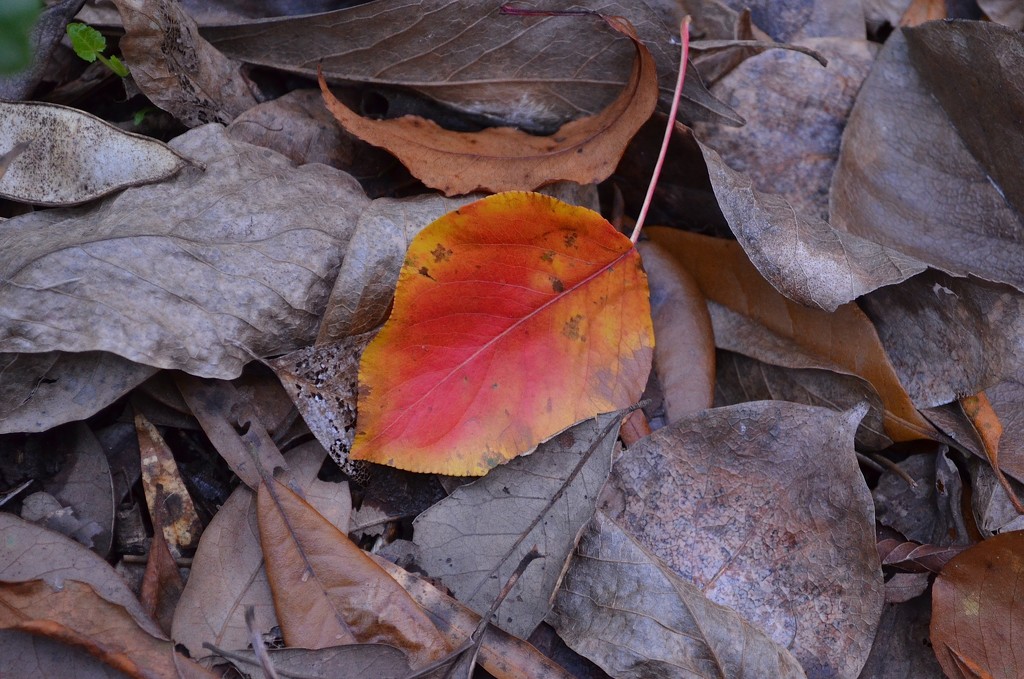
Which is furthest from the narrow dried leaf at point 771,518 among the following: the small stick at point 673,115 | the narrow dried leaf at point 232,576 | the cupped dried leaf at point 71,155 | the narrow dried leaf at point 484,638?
the cupped dried leaf at point 71,155

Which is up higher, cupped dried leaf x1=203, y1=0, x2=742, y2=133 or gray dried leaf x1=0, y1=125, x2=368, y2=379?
cupped dried leaf x1=203, y1=0, x2=742, y2=133

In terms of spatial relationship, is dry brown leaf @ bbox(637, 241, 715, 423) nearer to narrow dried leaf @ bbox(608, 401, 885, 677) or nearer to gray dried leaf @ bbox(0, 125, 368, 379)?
narrow dried leaf @ bbox(608, 401, 885, 677)

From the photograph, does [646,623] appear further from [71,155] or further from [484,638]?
[71,155]

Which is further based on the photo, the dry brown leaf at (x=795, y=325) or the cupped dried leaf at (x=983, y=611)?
the dry brown leaf at (x=795, y=325)

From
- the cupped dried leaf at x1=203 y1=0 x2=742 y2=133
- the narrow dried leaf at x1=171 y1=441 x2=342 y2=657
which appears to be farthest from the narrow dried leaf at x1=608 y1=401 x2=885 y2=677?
the cupped dried leaf at x1=203 y1=0 x2=742 y2=133

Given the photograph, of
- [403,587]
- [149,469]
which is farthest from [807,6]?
[149,469]

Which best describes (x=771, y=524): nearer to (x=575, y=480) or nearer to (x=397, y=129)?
(x=575, y=480)

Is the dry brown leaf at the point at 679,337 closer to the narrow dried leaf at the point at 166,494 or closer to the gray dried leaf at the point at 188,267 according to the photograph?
the gray dried leaf at the point at 188,267
